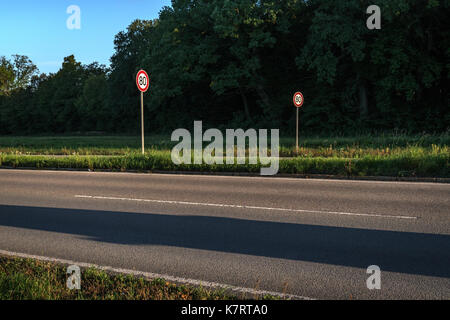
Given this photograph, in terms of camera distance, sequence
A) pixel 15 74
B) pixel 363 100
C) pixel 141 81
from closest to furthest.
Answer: pixel 141 81 < pixel 363 100 < pixel 15 74

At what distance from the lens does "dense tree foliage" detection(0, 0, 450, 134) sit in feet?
91.7

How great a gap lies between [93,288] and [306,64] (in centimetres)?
3263

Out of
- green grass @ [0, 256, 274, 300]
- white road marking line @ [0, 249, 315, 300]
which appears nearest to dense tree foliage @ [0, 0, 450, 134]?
white road marking line @ [0, 249, 315, 300]

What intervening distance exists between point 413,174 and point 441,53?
22.0 metres

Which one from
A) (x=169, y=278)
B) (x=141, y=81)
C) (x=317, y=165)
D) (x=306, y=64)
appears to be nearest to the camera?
(x=169, y=278)

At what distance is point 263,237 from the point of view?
5945mm

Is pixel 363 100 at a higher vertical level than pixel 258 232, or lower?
higher

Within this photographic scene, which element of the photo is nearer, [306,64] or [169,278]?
[169,278]

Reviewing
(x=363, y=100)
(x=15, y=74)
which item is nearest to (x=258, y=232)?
(x=363, y=100)

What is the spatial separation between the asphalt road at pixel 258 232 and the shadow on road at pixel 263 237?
0.05ft

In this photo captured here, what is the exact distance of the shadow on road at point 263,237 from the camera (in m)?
5.02

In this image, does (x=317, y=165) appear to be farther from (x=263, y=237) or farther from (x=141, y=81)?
(x=263, y=237)

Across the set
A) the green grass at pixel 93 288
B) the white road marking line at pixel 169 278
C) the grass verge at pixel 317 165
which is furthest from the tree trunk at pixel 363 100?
the green grass at pixel 93 288
